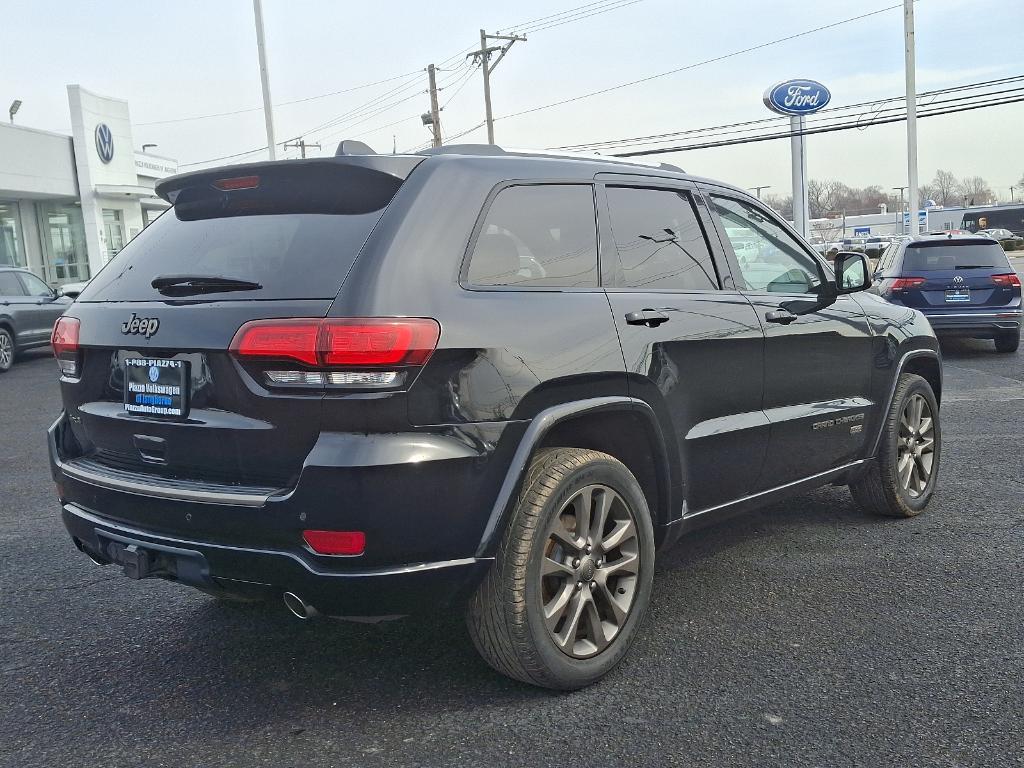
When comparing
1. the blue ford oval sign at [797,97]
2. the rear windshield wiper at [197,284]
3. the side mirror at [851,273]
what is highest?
the blue ford oval sign at [797,97]

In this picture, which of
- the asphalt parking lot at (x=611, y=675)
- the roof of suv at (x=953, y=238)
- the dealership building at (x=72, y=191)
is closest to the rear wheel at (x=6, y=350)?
the asphalt parking lot at (x=611, y=675)

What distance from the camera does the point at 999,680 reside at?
3268 mm

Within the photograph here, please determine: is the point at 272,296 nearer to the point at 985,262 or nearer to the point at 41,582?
the point at 41,582

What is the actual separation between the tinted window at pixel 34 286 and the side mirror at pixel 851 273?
588 inches

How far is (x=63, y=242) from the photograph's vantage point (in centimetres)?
3438

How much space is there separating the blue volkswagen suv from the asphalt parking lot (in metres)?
8.46

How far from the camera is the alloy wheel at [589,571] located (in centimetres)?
324

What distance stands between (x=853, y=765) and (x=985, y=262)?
11.7 meters

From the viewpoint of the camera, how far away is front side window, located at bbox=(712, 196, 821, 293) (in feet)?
14.3

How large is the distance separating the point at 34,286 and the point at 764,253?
1508 cm

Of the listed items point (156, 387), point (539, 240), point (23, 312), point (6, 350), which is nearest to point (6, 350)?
point (6, 350)

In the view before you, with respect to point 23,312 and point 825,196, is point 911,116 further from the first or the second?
point 825,196

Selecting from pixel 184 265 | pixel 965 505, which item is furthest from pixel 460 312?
pixel 965 505

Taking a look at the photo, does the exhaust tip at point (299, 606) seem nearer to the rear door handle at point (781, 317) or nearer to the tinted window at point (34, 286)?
the rear door handle at point (781, 317)
